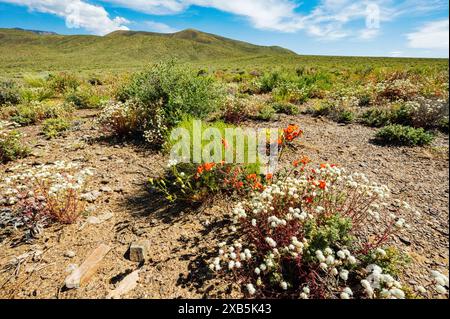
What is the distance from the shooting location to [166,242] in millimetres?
3150

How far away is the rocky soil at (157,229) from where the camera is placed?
2.62 metres

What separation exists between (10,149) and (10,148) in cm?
4

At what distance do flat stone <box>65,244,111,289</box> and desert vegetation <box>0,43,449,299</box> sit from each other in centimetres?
11

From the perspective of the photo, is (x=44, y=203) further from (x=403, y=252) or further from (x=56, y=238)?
(x=403, y=252)

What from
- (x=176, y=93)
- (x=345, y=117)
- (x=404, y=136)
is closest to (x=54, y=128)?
(x=176, y=93)

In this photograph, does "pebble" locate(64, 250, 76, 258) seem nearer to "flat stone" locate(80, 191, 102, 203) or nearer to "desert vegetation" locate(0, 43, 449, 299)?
"desert vegetation" locate(0, 43, 449, 299)

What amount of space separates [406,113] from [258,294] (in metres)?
6.66

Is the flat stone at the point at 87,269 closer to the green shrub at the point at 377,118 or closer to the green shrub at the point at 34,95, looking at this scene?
the green shrub at the point at 377,118

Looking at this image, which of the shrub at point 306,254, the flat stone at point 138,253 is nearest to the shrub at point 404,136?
the shrub at point 306,254

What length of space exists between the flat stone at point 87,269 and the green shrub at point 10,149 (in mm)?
3711

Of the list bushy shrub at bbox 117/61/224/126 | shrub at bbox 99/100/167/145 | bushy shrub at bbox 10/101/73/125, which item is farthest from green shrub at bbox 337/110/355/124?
bushy shrub at bbox 10/101/73/125

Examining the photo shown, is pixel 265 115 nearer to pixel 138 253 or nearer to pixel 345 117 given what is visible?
pixel 345 117
